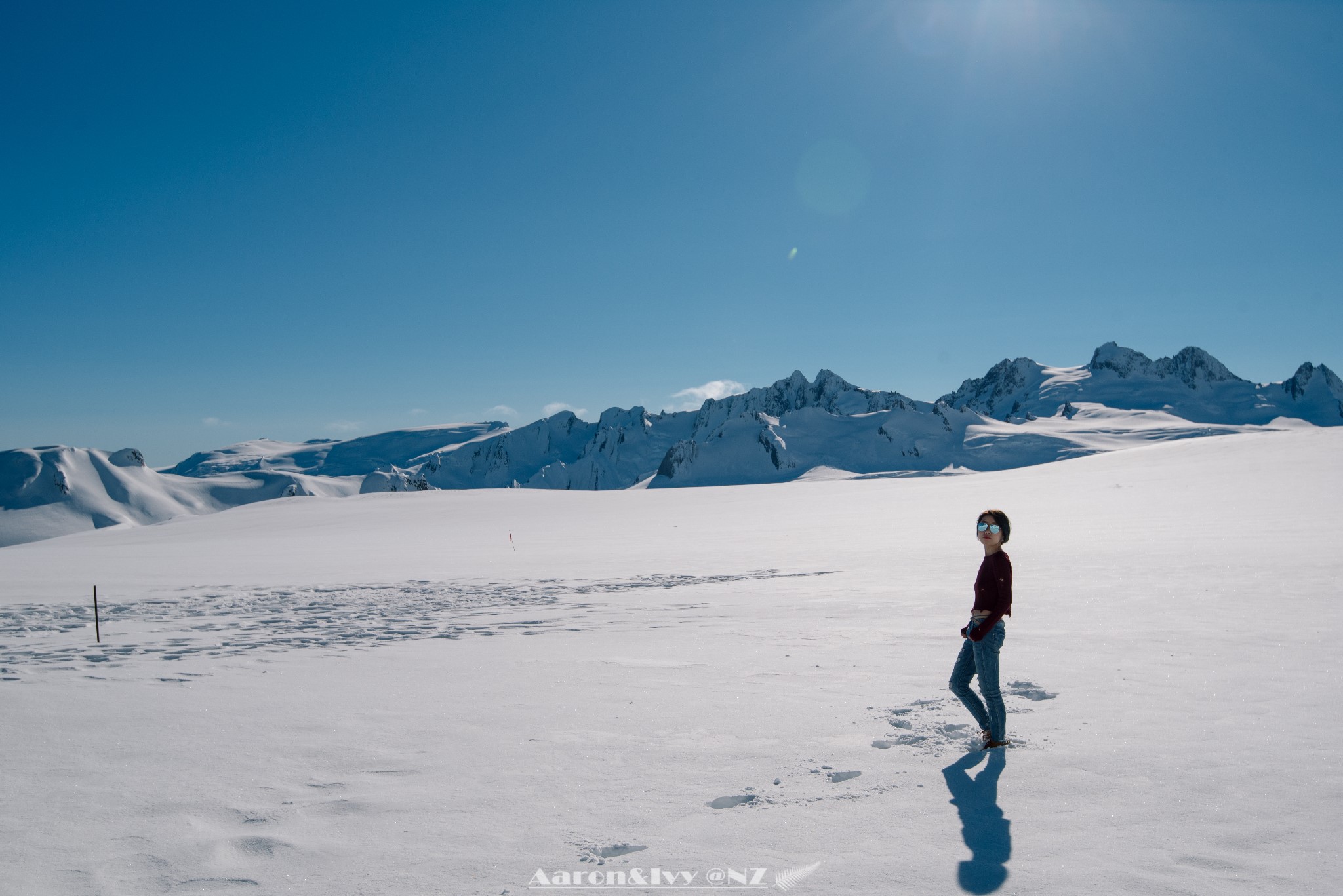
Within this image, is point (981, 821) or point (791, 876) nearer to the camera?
point (791, 876)

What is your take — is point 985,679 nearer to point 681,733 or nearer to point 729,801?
point 729,801

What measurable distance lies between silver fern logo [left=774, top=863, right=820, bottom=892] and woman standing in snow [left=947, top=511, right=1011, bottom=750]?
7.82 feet

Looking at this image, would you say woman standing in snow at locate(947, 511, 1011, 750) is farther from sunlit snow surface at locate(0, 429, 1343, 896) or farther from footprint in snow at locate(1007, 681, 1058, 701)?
footprint in snow at locate(1007, 681, 1058, 701)

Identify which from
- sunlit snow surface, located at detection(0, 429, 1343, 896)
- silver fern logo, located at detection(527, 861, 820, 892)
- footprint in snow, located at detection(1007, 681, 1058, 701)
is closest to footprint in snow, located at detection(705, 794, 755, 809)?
sunlit snow surface, located at detection(0, 429, 1343, 896)

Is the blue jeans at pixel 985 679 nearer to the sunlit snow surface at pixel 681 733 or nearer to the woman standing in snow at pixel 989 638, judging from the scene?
the woman standing in snow at pixel 989 638

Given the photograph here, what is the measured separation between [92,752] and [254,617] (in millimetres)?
7331

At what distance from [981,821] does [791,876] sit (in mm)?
1417

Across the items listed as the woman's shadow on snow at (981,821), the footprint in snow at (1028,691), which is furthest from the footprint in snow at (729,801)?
the footprint in snow at (1028,691)

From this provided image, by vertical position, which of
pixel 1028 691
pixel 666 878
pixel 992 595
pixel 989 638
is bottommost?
pixel 1028 691

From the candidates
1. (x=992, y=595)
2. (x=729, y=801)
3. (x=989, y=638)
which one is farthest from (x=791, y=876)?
(x=992, y=595)

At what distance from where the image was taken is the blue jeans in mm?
5703

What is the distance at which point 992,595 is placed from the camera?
228 inches

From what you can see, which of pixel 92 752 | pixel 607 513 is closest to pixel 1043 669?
pixel 92 752

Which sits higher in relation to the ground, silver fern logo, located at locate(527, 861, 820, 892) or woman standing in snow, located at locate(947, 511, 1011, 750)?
woman standing in snow, located at locate(947, 511, 1011, 750)
